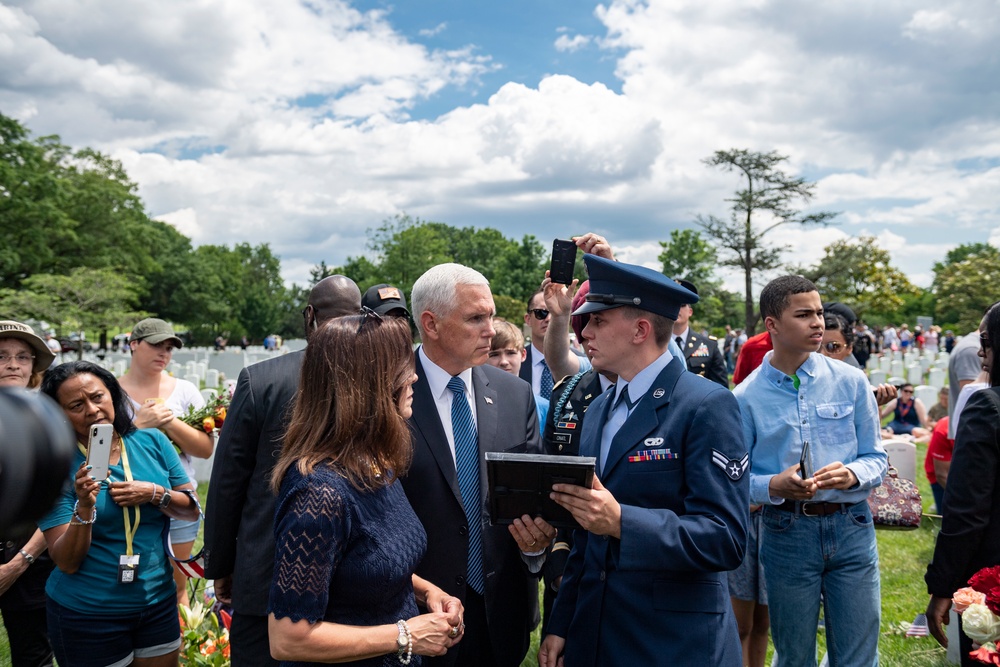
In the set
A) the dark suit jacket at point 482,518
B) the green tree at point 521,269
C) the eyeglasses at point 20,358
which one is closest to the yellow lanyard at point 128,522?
the eyeglasses at point 20,358

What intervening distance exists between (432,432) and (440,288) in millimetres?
627

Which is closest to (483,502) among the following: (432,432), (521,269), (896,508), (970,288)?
(432,432)

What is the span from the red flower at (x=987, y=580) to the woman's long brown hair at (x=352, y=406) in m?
1.95

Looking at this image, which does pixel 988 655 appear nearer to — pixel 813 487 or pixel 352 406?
pixel 813 487

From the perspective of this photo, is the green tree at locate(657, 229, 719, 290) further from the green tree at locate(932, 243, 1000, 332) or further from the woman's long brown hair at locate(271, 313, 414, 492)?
the woman's long brown hair at locate(271, 313, 414, 492)

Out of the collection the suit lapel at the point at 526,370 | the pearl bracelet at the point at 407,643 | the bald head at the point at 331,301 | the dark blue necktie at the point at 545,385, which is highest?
the bald head at the point at 331,301

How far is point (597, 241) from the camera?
3432 mm

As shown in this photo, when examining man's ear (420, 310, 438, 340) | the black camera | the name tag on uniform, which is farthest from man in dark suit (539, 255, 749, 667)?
the name tag on uniform

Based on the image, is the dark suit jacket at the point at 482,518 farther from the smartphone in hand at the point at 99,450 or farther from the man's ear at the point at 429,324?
the smartphone in hand at the point at 99,450

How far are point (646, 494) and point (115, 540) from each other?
8.59ft

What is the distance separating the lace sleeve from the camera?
6.36ft

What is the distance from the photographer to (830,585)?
3.45 metres

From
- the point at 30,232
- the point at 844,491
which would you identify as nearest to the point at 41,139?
the point at 30,232

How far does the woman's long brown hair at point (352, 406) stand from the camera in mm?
2152
